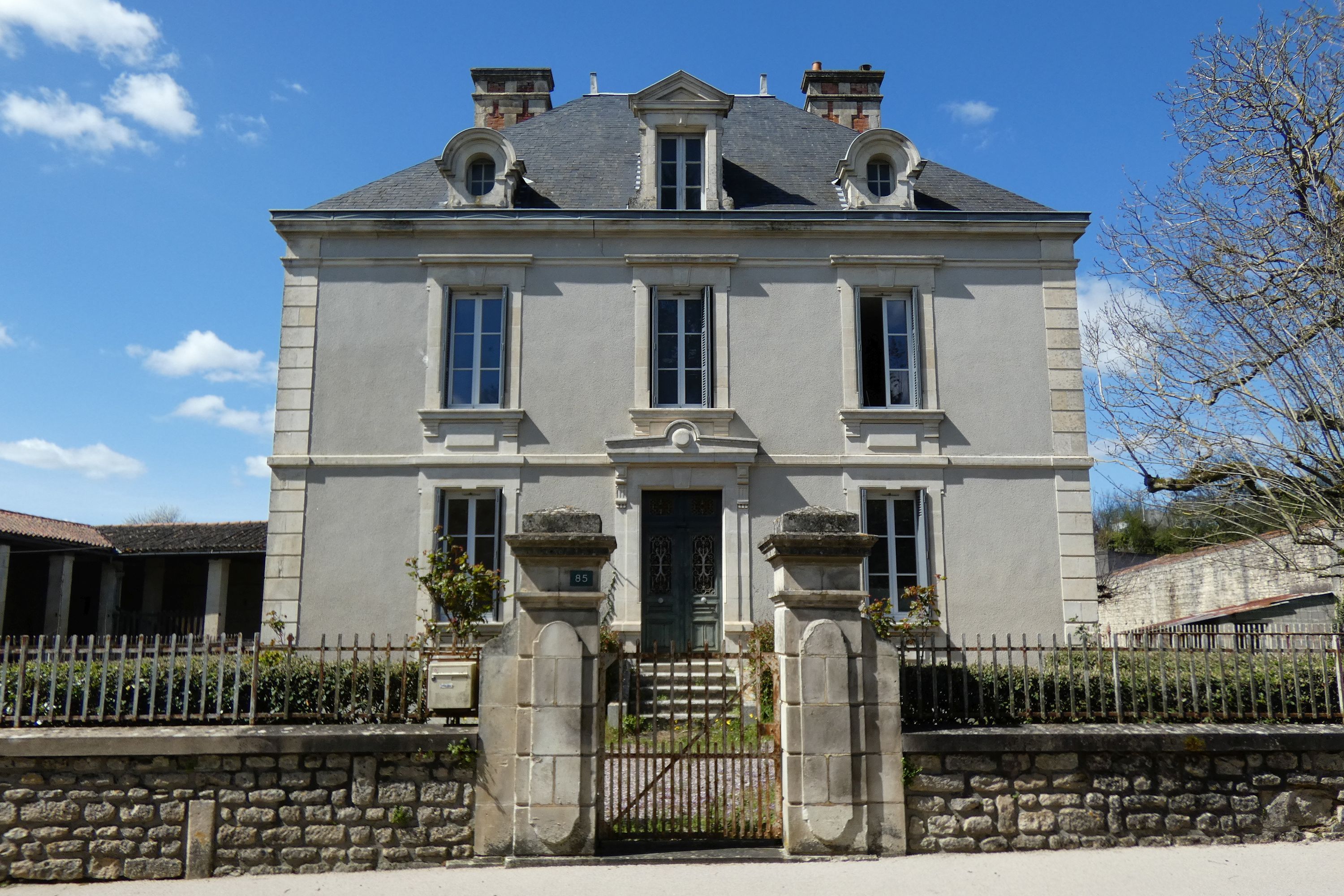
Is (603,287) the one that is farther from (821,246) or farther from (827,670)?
(827,670)

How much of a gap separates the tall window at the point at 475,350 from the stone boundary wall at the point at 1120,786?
815 centimetres

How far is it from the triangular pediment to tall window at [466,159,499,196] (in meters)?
2.17

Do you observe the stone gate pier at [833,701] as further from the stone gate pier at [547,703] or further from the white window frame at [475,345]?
the white window frame at [475,345]

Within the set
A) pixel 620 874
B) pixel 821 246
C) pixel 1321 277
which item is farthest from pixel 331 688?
pixel 1321 277

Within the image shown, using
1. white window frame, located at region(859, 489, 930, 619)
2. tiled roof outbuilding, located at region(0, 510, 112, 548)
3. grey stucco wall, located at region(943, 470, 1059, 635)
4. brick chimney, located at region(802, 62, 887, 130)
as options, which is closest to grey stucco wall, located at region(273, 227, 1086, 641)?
grey stucco wall, located at region(943, 470, 1059, 635)

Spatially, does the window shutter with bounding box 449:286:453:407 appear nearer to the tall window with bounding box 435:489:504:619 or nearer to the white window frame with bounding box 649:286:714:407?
the tall window with bounding box 435:489:504:619

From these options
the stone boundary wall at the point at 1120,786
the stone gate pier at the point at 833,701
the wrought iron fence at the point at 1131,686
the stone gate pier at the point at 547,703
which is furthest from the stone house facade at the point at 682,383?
the stone gate pier at the point at 547,703

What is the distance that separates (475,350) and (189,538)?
33.6 ft

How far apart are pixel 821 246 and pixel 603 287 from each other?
3.02 meters

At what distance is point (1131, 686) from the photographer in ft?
23.7

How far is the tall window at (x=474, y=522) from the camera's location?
41.7ft

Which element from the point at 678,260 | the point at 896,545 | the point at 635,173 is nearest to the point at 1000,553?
the point at 896,545

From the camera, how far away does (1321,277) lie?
1132cm

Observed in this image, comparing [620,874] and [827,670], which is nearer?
[620,874]
